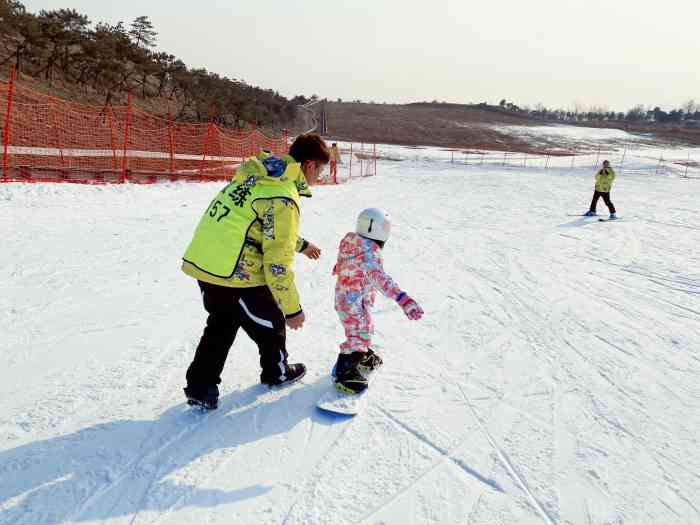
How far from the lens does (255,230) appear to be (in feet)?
8.60

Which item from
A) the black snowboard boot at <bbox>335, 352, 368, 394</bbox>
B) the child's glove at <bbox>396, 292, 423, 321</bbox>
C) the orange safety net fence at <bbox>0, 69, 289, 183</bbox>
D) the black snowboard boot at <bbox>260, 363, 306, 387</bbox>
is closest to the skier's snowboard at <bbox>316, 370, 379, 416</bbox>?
the black snowboard boot at <bbox>335, 352, 368, 394</bbox>

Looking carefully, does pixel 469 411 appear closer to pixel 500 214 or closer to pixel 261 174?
pixel 261 174

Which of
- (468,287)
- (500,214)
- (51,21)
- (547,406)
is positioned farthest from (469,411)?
(51,21)

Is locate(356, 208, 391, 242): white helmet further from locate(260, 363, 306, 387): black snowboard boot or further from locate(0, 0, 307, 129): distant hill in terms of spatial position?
→ locate(0, 0, 307, 129): distant hill

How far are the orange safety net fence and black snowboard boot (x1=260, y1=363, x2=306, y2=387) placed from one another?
8.60m

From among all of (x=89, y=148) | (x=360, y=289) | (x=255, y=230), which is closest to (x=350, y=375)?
(x=360, y=289)

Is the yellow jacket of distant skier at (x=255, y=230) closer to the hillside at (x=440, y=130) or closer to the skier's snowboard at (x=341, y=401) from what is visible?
the skier's snowboard at (x=341, y=401)

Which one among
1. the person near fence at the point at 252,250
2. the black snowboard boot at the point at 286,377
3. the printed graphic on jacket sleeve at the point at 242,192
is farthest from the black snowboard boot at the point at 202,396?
the printed graphic on jacket sleeve at the point at 242,192

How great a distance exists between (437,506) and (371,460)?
0.44 metres

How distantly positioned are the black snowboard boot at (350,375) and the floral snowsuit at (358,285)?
0.17 feet

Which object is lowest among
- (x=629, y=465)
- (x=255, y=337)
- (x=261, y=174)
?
(x=629, y=465)

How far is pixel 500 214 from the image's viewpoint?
12.6 metres

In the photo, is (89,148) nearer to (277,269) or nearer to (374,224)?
(374,224)

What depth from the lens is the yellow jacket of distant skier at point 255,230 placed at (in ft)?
8.36
